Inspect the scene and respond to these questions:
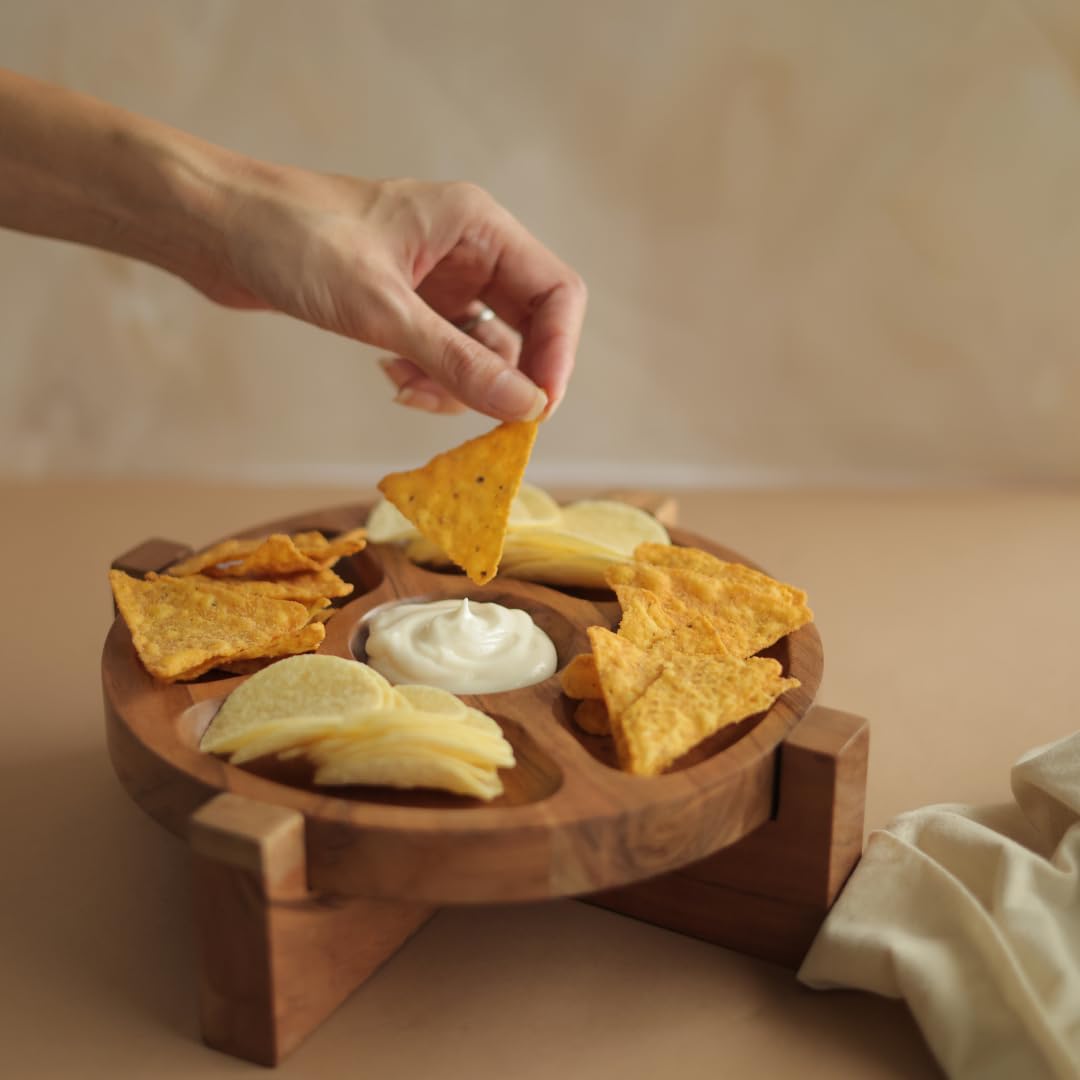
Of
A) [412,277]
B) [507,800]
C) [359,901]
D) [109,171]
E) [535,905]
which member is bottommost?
[535,905]

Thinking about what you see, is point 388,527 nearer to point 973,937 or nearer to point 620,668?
point 620,668

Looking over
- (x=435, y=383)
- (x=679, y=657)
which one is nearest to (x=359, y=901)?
(x=679, y=657)

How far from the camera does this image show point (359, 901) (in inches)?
52.8

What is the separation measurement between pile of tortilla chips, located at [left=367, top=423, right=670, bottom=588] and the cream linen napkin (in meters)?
0.54

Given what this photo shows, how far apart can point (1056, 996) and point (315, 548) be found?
3.40 feet

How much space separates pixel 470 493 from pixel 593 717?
35 cm

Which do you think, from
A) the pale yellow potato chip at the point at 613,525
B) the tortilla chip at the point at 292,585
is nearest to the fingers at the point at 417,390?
the pale yellow potato chip at the point at 613,525

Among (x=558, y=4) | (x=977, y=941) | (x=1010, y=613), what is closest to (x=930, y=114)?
(x=558, y=4)

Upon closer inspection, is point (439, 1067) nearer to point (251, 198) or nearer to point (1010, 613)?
point (251, 198)

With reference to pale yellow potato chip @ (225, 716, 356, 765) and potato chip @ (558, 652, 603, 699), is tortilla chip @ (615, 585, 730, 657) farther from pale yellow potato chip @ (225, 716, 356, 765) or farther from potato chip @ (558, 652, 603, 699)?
pale yellow potato chip @ (225, 716, 356, 765)

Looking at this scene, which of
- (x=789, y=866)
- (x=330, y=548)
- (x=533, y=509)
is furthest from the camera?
(x=533, y=509)

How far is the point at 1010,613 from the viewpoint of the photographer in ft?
8.00

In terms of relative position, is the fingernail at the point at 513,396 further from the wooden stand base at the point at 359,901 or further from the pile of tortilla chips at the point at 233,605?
the wooden stand base at the point at 359,901

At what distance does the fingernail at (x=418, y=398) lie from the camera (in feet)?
7.01
